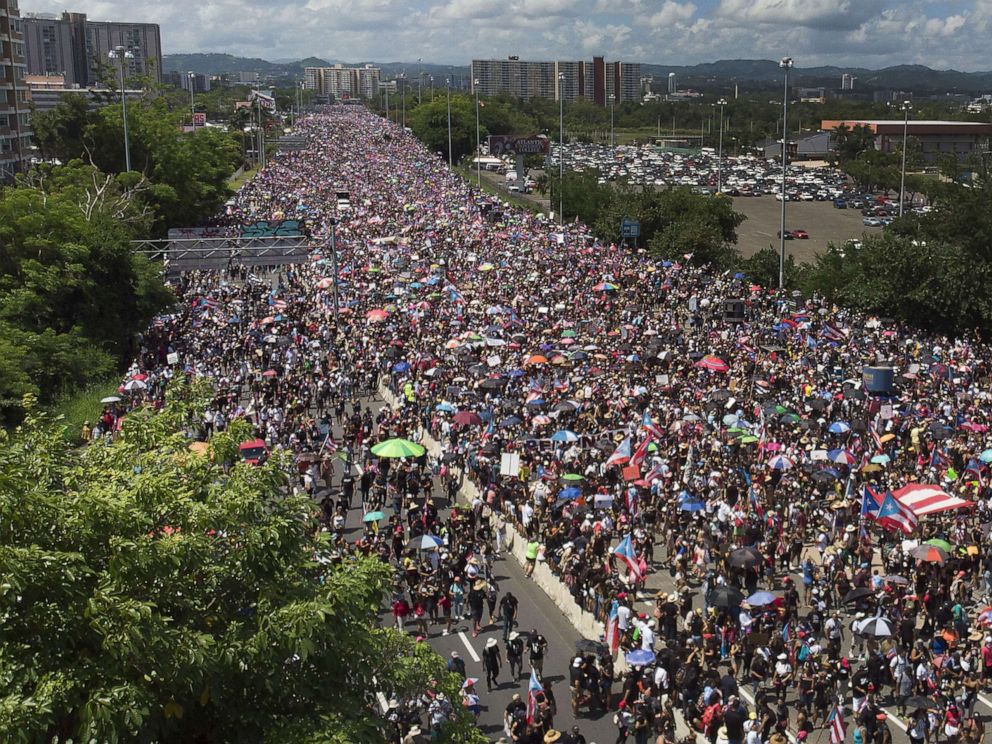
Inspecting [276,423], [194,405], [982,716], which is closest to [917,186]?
[276,423]

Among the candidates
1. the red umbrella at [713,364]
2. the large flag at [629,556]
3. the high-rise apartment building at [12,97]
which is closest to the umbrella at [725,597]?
the large flag at [629,556]

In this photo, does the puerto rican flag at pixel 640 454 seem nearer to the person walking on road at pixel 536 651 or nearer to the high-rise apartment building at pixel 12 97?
the person walking on road at pixel 536 651

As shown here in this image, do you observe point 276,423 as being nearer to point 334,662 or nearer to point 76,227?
point 76,227

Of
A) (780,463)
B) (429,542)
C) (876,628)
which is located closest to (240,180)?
(780,463)

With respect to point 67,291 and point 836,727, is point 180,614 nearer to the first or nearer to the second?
point 836,727

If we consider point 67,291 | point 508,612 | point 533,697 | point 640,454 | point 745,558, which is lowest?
point 508,612

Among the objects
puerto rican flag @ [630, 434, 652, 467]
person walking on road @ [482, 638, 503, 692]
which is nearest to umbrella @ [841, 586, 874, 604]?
person walking on road @ [482, 638, 503, 692]
